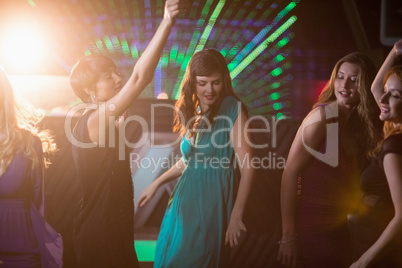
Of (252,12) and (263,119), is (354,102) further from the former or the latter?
(252,12)

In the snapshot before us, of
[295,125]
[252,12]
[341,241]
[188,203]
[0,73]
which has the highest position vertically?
[252,12]

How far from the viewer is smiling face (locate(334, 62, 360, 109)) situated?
2.52 meters

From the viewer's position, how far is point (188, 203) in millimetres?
2504

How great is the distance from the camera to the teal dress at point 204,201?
2469 millimetres

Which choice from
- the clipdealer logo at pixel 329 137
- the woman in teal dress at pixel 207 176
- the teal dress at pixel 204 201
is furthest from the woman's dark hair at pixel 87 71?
the clipdealer logo at pixel 329 137

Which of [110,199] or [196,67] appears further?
[196,67]

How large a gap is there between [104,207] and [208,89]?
0.89 m

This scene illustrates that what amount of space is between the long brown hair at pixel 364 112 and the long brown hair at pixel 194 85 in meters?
0.53

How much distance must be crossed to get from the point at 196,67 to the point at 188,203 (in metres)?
0.80

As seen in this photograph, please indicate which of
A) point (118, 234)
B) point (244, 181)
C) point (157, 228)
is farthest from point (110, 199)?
point (244, 181)

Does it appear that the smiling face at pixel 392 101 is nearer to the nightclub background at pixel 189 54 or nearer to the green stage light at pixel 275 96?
the nightclub background at pixel 189 54

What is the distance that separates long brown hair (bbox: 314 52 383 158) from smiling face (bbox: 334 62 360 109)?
0.06ft

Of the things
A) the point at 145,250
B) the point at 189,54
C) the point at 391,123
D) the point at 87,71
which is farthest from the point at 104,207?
the point at 391,123

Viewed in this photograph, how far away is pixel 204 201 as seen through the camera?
2.50 metres
